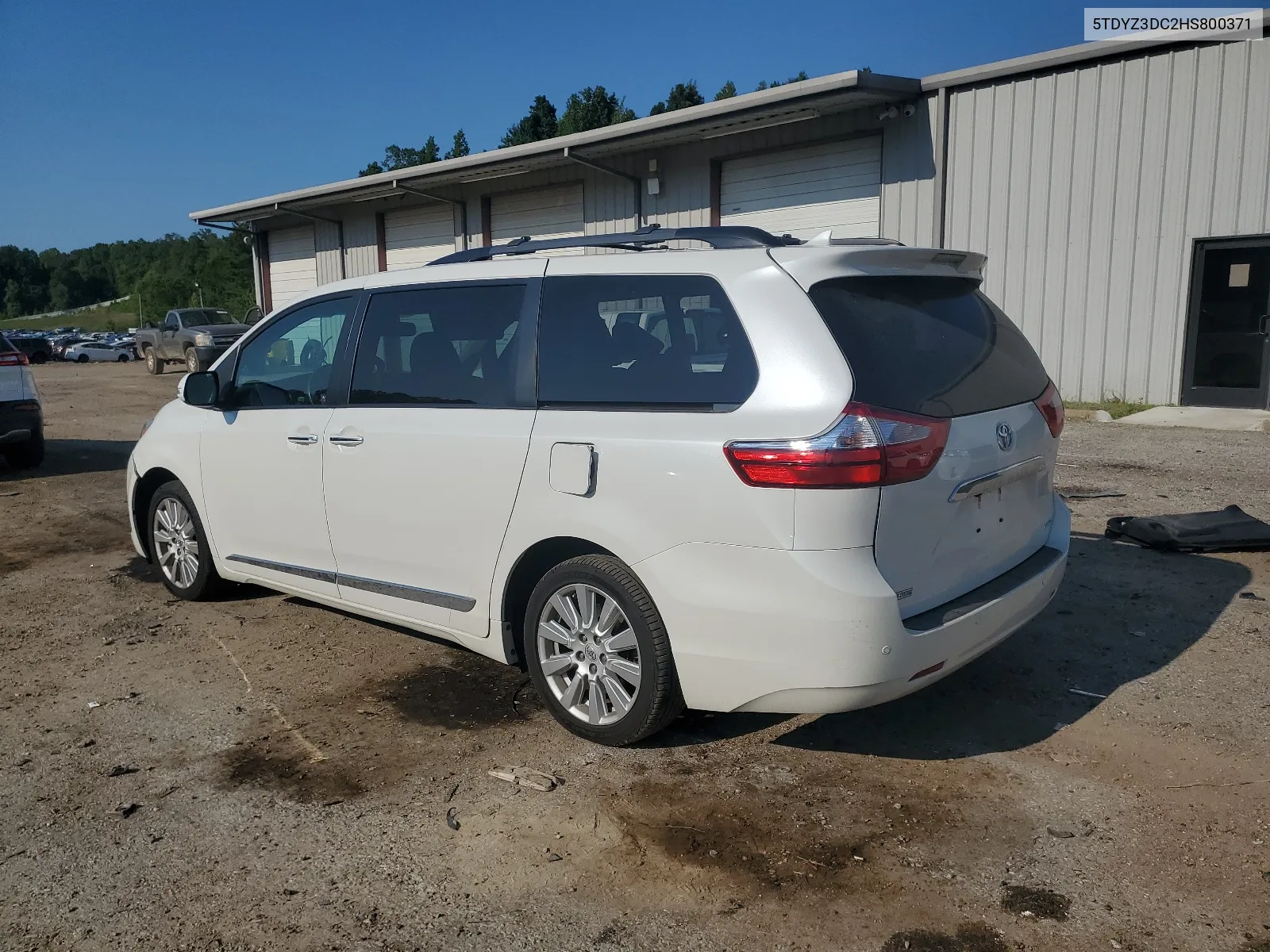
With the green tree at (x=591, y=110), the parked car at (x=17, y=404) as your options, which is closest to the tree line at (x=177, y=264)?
the green tree at (x=591, y=110)

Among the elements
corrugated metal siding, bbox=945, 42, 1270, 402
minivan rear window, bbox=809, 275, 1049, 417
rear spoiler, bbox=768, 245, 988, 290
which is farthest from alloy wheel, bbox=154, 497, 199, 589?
corrugated metal siding, bbox=945, 42, 1270, 402

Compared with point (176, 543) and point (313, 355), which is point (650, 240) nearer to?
point (313, 355)

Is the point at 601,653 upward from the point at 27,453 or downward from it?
upward

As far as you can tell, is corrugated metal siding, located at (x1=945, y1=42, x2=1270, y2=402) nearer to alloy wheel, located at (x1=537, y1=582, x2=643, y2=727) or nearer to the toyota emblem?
the toyota emblem

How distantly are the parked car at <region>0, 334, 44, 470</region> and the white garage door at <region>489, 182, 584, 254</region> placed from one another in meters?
11.1

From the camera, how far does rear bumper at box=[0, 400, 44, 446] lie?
35.3 ft

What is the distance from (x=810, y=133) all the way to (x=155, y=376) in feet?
71.7

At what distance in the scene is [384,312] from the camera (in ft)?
15.6

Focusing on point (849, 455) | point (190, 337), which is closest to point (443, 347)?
point (849, 455)

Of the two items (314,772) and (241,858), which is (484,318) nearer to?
(314,772)

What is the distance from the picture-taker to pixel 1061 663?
4.65 m

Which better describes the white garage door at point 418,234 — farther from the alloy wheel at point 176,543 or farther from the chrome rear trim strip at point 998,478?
the chrome rear trim strip at point 998,478

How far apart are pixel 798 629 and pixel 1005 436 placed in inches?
43.9

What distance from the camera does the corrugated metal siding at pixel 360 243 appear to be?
82.9 feet
